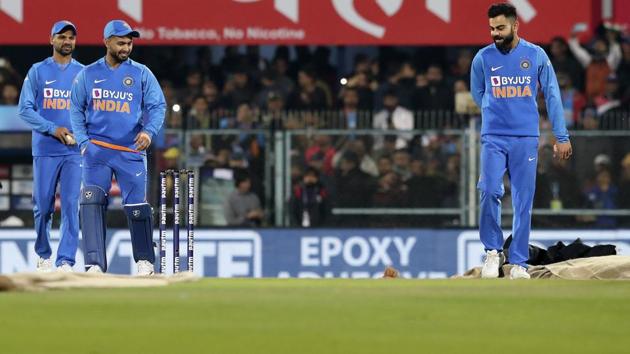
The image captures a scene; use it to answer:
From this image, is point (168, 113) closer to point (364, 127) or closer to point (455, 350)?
point (364, 127)

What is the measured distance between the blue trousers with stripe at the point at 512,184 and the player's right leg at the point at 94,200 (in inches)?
132

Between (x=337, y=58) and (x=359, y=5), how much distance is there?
2.79 m

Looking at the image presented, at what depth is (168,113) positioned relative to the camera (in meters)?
20.1

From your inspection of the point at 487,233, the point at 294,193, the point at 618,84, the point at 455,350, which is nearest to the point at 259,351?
the point at 455,350

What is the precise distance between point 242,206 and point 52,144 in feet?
16.6

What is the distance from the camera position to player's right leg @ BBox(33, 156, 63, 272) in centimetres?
1523

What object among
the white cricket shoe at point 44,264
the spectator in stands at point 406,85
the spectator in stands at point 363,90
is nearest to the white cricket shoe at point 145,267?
the white cricket shoe at point 44,264

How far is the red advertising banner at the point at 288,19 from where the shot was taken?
21.0 m

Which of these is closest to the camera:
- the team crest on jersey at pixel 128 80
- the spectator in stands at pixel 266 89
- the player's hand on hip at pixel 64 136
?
the team crest on jersey at pixel 128 80

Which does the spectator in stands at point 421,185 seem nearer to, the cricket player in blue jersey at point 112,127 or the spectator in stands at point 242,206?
the spectator in stands at point 242,206

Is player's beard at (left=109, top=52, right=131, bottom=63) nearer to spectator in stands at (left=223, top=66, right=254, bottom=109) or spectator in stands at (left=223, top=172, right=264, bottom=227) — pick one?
spectator in stands at (left=223, top=172, right=264, bottom=227)

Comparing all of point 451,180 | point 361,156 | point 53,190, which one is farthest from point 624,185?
point 53,190

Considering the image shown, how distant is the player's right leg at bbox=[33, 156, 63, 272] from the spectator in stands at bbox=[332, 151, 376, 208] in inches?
208

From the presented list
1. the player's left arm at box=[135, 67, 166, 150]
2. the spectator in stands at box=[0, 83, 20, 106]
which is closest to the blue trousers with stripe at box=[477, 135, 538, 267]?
the player's left arm at box=[135, 67, 166, 150]
